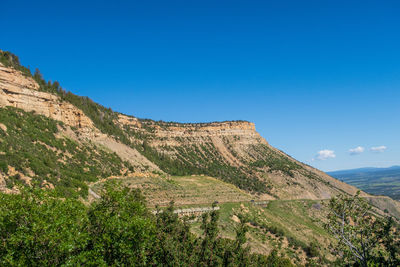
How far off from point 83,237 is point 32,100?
47857 millimetres

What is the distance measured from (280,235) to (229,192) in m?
23.8

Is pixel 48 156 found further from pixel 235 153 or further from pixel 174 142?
pixel 235 153

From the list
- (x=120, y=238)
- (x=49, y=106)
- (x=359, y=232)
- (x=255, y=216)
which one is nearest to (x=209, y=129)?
(x=49, y=106)

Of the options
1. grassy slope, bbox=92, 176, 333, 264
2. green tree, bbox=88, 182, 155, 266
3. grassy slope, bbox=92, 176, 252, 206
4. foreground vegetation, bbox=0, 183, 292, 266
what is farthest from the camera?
grassy slope, bbox=92, 176, 252, 206

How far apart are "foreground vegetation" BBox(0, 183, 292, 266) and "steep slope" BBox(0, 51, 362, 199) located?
138 feet

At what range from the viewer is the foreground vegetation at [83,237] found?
33.0 feet

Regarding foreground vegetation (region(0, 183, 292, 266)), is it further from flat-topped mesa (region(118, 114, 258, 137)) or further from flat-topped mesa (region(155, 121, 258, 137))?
flat-topped mesa (region(155, 121, 258, 137))

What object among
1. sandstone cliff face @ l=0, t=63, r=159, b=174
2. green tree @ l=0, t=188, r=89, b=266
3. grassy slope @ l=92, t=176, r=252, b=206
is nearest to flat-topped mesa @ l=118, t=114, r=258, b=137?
sandstone cliff face @ l=0, t=63, r=159, b=174

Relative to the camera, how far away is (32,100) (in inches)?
1972

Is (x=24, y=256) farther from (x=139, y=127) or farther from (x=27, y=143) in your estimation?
(x=139, y=127)

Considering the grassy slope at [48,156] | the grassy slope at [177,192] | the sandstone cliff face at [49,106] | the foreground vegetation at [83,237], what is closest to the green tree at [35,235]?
the foreground vegetation at [83,237]

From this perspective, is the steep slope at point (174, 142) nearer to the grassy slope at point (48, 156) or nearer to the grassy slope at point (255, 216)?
the grassy slope at point (48, 156)

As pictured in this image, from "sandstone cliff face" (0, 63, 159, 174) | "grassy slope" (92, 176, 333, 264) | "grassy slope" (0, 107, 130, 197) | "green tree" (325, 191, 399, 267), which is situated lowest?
"grassy slope" (92, 176, 333, 264)

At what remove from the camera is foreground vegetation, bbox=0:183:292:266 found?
10062 millimetres
